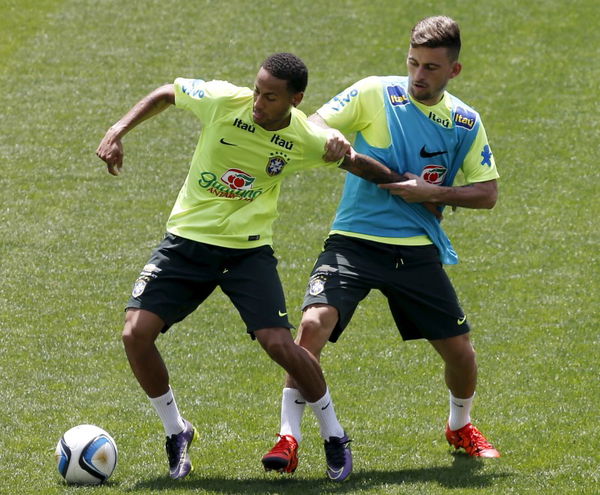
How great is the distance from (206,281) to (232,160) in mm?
730

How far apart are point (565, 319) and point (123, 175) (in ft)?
19.0

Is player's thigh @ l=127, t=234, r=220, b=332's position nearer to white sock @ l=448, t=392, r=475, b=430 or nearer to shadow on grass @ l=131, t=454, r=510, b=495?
shadow on grass @ l=131, t=454, r=510, b=495

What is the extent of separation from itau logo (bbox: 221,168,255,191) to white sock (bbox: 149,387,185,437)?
130 cm

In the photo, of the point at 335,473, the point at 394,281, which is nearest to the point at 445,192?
the point at 394,281

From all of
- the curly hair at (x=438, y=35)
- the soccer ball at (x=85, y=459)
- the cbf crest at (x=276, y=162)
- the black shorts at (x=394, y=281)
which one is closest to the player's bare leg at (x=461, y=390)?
the black shorts at (x=394, y=281)

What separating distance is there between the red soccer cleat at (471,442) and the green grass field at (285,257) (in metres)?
0.13

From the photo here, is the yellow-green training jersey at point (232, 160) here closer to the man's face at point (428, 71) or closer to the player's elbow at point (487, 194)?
the man's face at point (428, 71)

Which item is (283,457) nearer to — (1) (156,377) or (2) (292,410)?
(2) (292,410)

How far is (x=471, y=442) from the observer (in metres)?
7.52

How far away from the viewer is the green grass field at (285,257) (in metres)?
7.53

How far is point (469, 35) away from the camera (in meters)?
17.8

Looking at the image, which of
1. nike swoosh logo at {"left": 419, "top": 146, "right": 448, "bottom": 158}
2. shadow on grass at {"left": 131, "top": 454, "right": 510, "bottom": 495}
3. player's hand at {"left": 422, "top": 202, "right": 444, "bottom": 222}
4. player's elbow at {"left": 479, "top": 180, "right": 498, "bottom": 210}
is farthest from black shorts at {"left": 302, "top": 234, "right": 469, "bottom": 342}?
A: shadow on grass at {"left": 131, "top": 454, "right": 510, "bottom": 495}

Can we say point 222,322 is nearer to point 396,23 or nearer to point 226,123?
point 226,123

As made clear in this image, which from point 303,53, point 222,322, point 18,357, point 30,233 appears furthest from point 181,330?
point 303,53
